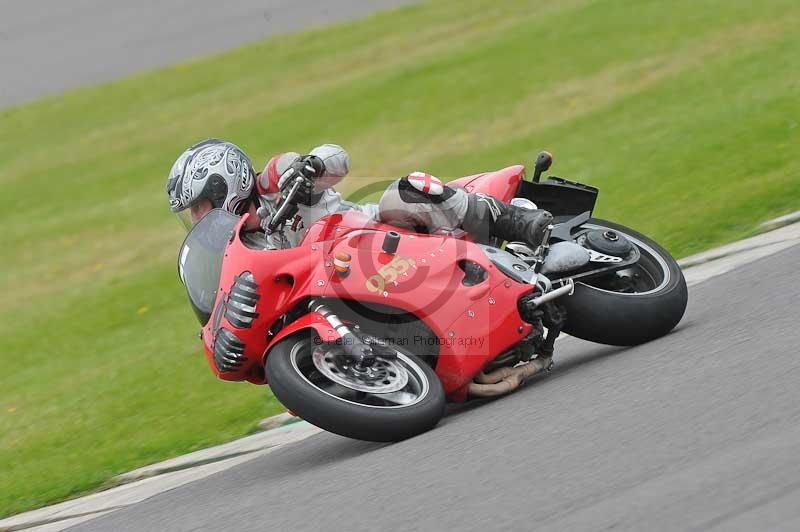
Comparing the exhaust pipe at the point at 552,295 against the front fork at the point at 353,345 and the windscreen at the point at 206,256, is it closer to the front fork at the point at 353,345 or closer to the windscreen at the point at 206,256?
the front fork at the point at 353,345

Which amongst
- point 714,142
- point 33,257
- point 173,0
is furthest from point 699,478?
point 173,0

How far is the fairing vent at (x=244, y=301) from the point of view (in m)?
5.32

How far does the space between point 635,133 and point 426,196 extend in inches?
314

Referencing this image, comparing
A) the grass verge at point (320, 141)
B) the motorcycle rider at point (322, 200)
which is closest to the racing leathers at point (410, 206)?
the motorcycle rider at point (322, 200)

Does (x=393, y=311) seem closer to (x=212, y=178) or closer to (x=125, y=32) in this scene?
(x=212, y=178)

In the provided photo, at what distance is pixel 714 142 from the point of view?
38.2 ft

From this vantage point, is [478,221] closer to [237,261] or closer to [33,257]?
[237,261]

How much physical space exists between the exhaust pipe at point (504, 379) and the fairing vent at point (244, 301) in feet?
3.50

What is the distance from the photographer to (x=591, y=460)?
13.5ft

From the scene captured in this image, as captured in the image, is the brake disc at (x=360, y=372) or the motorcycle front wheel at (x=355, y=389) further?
the brake disc at (x=360, y=372)

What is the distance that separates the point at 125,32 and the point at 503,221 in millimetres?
17612

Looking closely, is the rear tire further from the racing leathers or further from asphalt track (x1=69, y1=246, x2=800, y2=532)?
the racing leathers

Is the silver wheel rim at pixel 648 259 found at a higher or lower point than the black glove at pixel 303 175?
lower

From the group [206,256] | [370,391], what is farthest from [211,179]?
[370,391]
